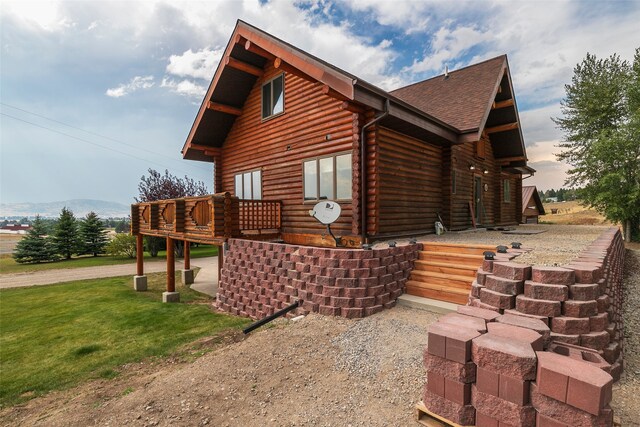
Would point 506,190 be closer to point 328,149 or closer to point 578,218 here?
point 328,149

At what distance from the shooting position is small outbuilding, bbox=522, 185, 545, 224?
85.8ft

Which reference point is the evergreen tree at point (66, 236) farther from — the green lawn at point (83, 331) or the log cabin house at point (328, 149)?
the log cabin house at point (328, 149)

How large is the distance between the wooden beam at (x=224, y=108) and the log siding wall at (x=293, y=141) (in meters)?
0.26

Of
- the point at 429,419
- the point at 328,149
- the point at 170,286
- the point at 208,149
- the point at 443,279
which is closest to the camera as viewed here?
the point at 429,419

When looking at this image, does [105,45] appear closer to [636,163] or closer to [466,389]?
[466,389]

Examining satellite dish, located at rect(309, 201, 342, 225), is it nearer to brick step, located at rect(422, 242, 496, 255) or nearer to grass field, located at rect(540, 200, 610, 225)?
brick step, located at rect(422, 242, 496, 255)

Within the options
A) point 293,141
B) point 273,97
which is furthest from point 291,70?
point 273,97

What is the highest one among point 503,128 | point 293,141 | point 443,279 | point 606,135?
point 606,135

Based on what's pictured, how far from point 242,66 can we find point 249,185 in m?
4.19

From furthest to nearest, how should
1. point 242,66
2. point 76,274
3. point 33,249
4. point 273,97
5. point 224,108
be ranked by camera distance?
point 33,249
point 76,274
point 224,108
point 273,97
point 242,66

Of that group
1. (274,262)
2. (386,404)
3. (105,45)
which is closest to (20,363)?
(274,262)

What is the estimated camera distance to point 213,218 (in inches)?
302

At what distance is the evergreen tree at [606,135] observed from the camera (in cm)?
1778

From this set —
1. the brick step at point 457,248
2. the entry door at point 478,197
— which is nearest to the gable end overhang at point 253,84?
the brick step at point 457,248
